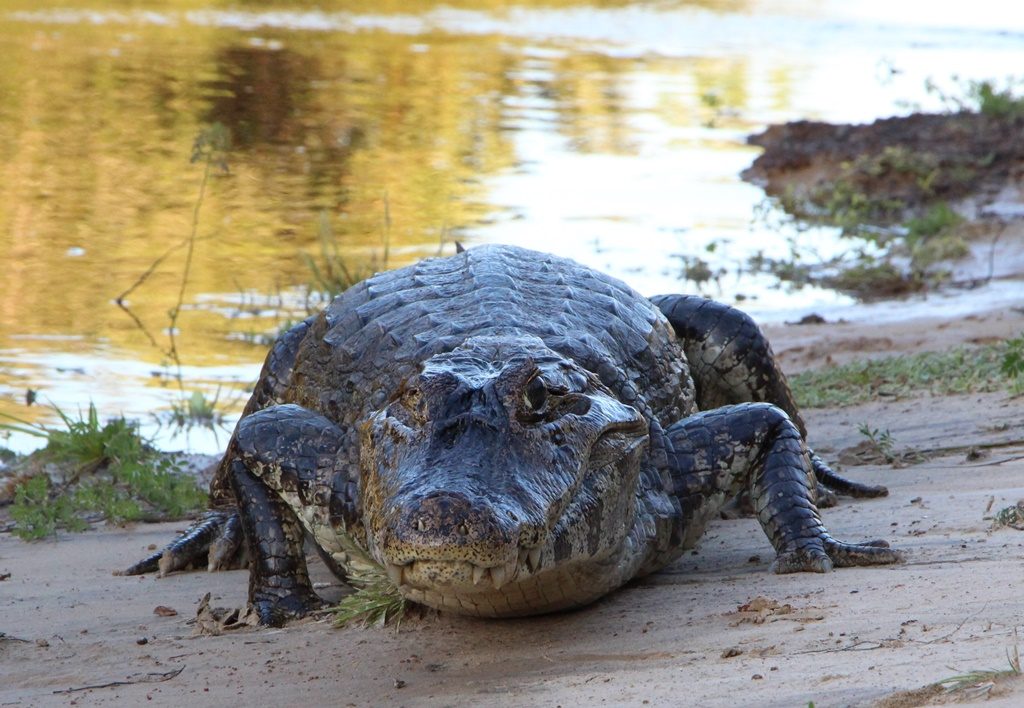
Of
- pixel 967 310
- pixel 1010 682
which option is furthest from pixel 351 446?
pixel 967 310

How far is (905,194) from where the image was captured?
482 inches

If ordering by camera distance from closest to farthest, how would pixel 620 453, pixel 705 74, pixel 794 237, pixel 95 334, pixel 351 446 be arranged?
pixel 620 453, pixel 351 446, pixel 95 334, pixel 794 237, pixel 705 74

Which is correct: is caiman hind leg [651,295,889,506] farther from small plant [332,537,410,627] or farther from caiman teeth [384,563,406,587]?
caiman teeth [384,563,406,587]

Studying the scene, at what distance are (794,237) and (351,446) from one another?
7.65 meters

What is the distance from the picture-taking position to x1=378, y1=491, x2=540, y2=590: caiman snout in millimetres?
2922

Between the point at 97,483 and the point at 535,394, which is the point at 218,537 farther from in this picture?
the point at 535,394

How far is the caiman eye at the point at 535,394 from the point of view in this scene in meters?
3.38

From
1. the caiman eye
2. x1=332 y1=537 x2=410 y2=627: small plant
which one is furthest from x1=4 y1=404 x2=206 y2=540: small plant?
the caiman eye

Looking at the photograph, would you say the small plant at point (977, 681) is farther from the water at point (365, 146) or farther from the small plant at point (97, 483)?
the water at point (365, 146)

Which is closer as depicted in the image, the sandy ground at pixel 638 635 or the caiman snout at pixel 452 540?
the sandy ground at pixel 638 635

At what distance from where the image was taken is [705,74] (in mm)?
20453

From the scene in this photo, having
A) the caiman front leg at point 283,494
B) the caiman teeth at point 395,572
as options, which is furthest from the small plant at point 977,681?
the caiman front leg at point 283,494

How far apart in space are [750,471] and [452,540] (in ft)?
5.37

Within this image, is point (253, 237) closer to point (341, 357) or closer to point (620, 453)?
point (341, 357)
